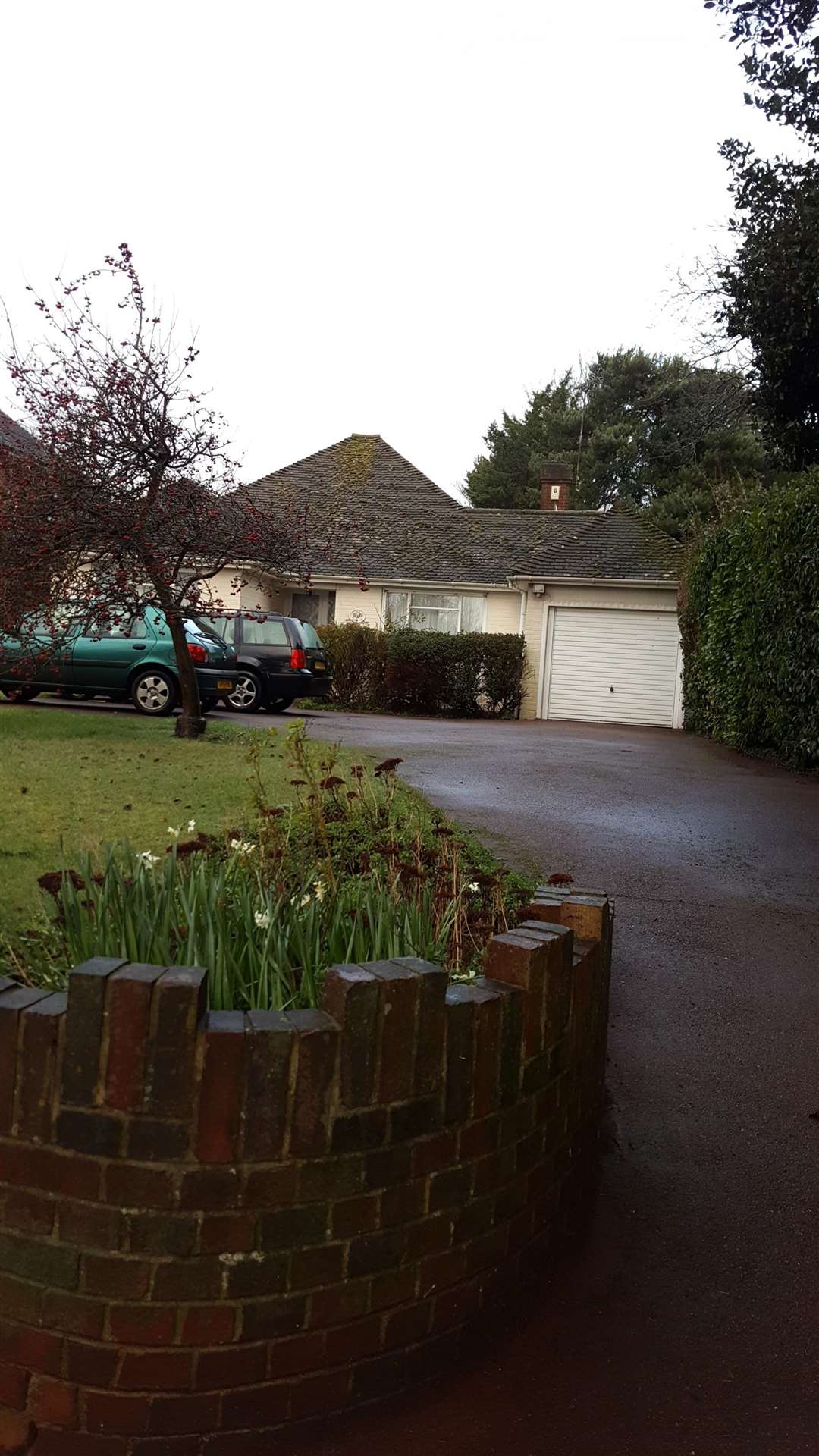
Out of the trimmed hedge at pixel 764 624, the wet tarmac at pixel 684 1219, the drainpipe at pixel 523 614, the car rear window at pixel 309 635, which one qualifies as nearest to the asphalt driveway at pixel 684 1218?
the wet tarmac at pixel 684 1219

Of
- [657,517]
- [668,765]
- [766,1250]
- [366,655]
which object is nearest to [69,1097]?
[766,1250]

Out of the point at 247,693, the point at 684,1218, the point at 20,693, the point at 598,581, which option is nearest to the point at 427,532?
the point at 598,581

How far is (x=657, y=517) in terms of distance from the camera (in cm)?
3869

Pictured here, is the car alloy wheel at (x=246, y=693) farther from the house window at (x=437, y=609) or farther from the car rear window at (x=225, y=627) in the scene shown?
the house window at (x=437, y=609)

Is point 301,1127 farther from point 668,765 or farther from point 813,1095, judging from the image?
point 668,765

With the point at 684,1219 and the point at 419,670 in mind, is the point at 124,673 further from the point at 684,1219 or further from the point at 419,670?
the point at 684,1219

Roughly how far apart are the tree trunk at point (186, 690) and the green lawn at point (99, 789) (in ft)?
0.57

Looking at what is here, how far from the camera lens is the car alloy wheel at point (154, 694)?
17.1 meters

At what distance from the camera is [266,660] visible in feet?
65.4

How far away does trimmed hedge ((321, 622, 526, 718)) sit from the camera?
2373cm

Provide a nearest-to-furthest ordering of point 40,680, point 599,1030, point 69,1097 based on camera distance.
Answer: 1. point 69,1097
2. point 599,1030
3. point 40,680

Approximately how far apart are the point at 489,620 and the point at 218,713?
1080cm

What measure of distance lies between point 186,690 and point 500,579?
1615 cm

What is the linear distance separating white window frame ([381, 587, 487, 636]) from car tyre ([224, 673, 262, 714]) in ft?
Result: 28.5
